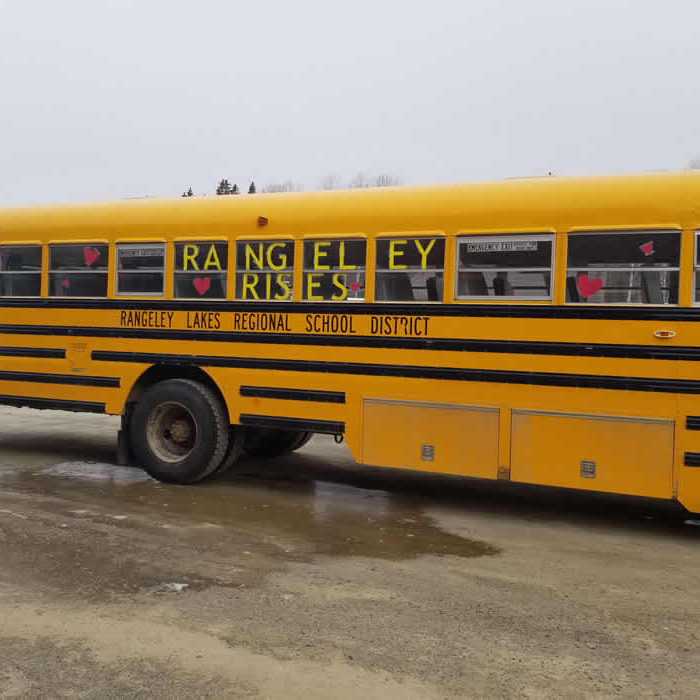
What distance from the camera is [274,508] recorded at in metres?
6.29

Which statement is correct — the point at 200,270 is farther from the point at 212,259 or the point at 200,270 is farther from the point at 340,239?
the point at 340,239

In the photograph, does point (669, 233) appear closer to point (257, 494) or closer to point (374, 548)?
point (374, 548)

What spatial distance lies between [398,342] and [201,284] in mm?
2150

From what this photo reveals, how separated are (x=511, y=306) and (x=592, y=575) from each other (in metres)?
2.20

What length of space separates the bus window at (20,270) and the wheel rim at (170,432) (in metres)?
1.99

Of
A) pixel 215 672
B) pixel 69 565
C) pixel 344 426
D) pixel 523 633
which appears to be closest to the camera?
pixel 215 672

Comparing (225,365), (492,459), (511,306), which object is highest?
(511,306)

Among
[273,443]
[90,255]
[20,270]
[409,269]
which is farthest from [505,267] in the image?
[20,270]

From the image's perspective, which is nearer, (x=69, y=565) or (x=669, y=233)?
(x=69, y=565)

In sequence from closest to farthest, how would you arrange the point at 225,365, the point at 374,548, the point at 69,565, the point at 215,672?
the point at 215,672 → the point at 69,565 → the point at 374,548 → the point at 225,365

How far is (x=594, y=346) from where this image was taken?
5.62 meters

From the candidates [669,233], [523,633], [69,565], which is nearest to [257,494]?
[69,565]

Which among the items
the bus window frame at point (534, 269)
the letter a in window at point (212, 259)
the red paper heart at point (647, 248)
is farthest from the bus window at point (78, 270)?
the red paper heart at point (647, 248)

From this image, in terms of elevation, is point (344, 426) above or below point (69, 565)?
above
